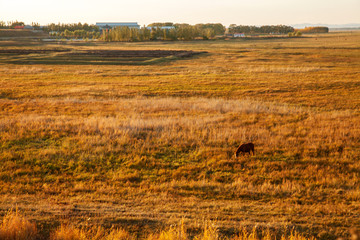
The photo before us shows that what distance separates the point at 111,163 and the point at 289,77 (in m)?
33.1

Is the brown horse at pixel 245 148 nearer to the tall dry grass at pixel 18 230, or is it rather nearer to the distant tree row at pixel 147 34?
the tall dry grass at pixel 18 230

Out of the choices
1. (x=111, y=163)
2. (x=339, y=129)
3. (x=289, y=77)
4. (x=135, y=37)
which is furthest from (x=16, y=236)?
(x=135, y=37)

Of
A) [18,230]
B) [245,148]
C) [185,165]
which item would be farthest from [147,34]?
[18,230]

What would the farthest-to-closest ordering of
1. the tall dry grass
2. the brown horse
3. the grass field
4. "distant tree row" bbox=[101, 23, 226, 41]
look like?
1. "distant tree row" bbox=[101, 23, 226, 41]
2. the brown horse
3. the grass field
4. the tall dry grass

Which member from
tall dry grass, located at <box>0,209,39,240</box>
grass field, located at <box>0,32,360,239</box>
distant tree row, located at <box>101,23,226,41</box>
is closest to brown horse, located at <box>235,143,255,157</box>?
grass field, located at <box>0,32,360,239</box>

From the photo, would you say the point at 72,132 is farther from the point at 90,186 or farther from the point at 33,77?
the point at 33,77

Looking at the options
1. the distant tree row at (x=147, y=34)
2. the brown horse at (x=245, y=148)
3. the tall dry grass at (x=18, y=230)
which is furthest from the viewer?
the distant tree row at (x=147, y=34)

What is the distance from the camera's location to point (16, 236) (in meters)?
6.16

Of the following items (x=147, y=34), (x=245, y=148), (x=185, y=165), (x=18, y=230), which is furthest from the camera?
(x=147, y=34)

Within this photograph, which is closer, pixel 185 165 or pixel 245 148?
pixel 185 165

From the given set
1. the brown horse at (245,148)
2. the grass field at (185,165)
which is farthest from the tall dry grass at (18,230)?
the brown horse at (245,148)

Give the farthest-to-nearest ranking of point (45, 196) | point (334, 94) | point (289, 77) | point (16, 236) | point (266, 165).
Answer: point (289, 77), point (334, 94), point (266, 165), point (45, 196), point (16, 236)

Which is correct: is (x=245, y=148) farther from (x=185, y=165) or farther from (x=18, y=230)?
(x=18, y=230)

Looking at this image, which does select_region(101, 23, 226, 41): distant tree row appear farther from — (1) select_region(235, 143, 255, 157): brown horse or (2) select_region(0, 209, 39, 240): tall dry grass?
(2) select_region(0, 209, 39, 240): tall dry grass
